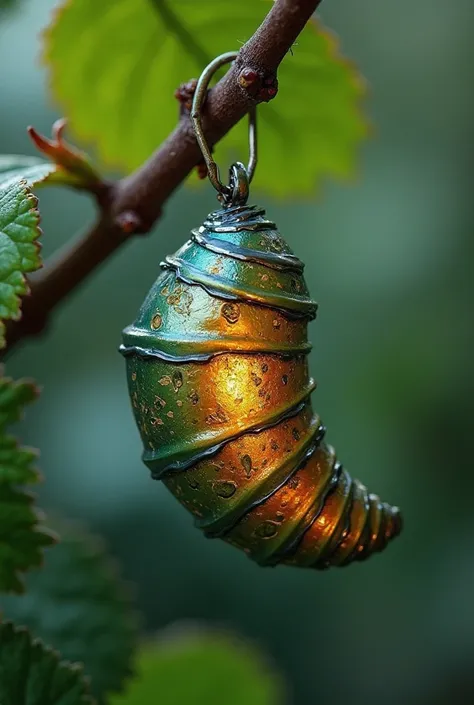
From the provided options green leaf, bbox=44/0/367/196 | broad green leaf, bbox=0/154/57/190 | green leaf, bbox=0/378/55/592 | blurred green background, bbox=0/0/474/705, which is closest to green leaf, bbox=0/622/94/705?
green leaf, bbox=0/378/55/592

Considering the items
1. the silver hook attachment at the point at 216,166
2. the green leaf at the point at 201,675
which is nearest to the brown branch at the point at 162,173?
the silver hook attachment at the point at 216,166

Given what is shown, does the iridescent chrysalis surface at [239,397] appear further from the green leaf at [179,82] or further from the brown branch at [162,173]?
the green leaf at [179,82]

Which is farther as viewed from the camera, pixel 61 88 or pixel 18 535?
pixel 61 88

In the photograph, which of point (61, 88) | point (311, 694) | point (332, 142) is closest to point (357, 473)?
point (311, 694)

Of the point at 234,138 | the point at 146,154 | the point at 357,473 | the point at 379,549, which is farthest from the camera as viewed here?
the point at 357,473

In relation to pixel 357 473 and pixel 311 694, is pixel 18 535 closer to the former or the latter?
pixel 357 473

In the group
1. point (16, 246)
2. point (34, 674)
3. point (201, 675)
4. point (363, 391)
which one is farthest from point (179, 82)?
point (363, 391)

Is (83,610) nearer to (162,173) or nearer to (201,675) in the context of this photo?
(201,675)
